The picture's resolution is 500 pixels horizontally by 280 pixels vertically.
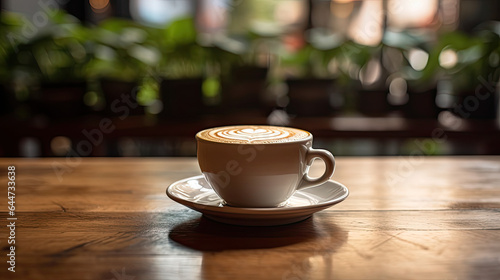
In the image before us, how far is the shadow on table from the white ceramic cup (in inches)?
1.3

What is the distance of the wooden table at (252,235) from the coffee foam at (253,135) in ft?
0.29

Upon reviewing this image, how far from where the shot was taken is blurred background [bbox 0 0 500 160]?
1547mm

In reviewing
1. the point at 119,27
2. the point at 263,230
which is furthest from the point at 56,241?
the point at 119,27

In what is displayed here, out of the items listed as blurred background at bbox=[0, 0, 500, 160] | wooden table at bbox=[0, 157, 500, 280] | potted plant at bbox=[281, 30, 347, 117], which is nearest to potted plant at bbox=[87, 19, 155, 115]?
blurred background at bbox=[0, 0, 500, 160]

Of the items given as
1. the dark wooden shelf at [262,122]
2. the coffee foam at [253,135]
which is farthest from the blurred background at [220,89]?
the coffee foam at [253,135]

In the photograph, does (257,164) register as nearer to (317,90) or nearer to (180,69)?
(317,90)

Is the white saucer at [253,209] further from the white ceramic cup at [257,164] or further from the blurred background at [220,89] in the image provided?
the blurred background at [220,89]

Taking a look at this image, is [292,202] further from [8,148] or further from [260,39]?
[260,39]

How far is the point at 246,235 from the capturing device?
502 mm

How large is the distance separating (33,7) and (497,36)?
2.15m

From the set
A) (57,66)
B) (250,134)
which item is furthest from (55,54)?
(250,134)

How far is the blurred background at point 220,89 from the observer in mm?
1547

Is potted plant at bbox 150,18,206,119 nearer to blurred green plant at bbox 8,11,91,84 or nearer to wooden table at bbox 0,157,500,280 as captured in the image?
blurred green plant at bbox 8,11,91,84

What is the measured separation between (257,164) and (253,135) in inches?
1.8
